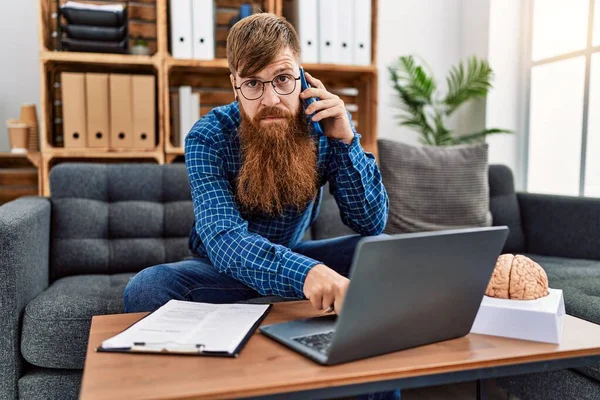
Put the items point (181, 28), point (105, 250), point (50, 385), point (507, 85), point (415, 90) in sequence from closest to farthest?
point (50, 385) → point (105, 250) → point (181, 28) → point (415, 90) → point (507, 85)

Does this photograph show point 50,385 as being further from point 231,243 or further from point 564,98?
point 564,98

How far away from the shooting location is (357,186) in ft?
4.70

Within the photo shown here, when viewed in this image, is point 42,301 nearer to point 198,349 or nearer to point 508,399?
point 198,349

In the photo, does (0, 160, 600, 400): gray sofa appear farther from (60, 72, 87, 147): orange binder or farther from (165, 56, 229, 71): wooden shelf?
(165, 56, 229, 71): wooden shelf

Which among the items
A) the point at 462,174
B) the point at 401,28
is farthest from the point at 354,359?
the point at 401,28

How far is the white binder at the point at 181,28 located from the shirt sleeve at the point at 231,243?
1.28 m

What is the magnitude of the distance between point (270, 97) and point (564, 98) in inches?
82.1

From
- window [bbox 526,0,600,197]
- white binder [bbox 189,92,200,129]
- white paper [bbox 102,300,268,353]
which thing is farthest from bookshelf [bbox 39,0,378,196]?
white paper [bbox 102,300,268,353]

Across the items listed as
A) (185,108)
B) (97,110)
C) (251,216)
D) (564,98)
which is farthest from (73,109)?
(564,98)

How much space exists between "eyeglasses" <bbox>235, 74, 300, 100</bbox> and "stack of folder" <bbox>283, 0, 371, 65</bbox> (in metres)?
1.38

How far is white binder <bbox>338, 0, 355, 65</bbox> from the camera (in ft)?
8.65

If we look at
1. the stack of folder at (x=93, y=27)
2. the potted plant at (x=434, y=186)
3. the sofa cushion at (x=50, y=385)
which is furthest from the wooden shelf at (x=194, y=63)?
the sofa cushion at (x=50, y=385)

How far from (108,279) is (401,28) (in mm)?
2209

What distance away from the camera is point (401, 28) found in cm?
317
